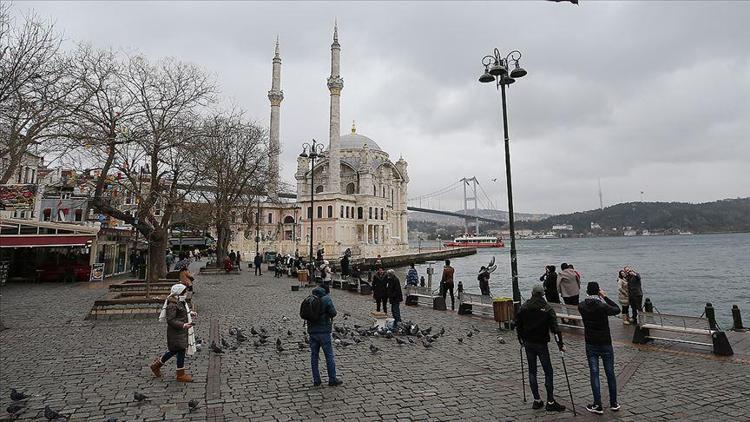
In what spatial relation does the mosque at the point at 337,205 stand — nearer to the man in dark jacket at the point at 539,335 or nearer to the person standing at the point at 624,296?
the person standing at the point at 624,296

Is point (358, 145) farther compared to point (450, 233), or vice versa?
point (450, 233)

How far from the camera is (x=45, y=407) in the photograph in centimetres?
484

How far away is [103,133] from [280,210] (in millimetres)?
63888

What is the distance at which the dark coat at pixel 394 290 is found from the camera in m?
10.3

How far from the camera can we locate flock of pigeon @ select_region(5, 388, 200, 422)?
468 cm

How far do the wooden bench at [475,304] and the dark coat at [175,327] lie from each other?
807 centimetres

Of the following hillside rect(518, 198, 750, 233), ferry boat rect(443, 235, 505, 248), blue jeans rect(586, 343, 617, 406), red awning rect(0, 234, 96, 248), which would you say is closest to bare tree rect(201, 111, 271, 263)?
red awning rect(0, 234, 96, 248)

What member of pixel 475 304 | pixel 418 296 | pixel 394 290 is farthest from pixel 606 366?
pixel 418 296

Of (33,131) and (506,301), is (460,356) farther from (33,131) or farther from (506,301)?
(33,131)

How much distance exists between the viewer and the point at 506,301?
10.1m

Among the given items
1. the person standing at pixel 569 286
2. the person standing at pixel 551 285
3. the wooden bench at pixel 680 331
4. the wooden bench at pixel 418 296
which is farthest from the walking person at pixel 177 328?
the wooden bench at pixel 418 296

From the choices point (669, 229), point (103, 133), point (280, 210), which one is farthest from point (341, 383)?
point (669, 229)

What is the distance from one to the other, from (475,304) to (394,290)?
9.56 ft

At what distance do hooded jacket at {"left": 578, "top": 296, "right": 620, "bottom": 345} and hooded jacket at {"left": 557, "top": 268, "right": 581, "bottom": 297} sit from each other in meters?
5.17
